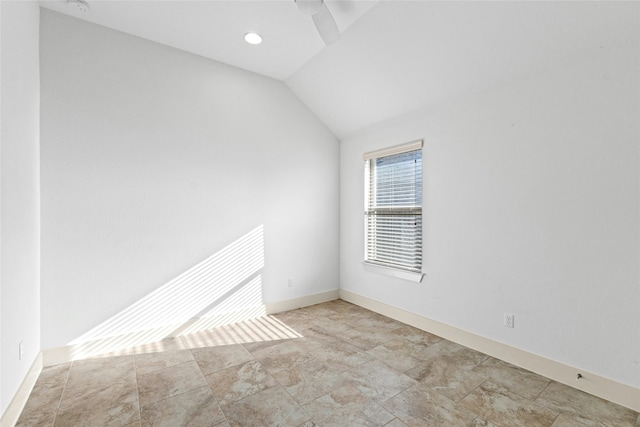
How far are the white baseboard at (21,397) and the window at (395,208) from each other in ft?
10.8

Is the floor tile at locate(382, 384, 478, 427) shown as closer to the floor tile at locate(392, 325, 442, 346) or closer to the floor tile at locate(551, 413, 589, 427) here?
the floor tile at locate(551, 413, 589, 427)

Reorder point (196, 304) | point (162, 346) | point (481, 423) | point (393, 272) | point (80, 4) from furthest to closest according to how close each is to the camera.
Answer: point (393, 272) → point (196, 304) → point (162, 346) → point (80, 4) → point (481, 423)

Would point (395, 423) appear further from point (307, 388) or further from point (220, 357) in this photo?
point (220, 357)

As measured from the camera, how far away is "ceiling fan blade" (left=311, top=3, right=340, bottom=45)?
2.06m

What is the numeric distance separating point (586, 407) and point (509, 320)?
69cm

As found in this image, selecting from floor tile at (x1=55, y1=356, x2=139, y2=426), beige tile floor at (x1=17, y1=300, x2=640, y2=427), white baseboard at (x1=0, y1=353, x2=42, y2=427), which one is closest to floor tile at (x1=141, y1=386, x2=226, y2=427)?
beige tile floor at (x1=17, y1=300, x2=640, y2=427)

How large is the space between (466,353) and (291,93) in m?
3.55

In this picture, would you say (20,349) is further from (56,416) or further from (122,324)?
(122,324)

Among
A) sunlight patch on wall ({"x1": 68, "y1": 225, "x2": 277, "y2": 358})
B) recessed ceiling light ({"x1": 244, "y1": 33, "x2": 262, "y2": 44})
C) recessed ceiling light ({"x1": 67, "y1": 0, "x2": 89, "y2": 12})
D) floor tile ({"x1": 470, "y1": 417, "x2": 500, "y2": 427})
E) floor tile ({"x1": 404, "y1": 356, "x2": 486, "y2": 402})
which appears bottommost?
floor tile ({"x1": 470, "y1": 417, "x2": 500, "y2": 427})

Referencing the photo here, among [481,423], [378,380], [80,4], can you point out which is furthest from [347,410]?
[80,4]

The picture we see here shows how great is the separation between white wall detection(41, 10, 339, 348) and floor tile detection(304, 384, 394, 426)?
1.80 m

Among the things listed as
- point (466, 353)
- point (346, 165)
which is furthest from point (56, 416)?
point (346, 165)

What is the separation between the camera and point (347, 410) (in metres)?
1.90

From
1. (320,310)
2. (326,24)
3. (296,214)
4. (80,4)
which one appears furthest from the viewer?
(296,214)
